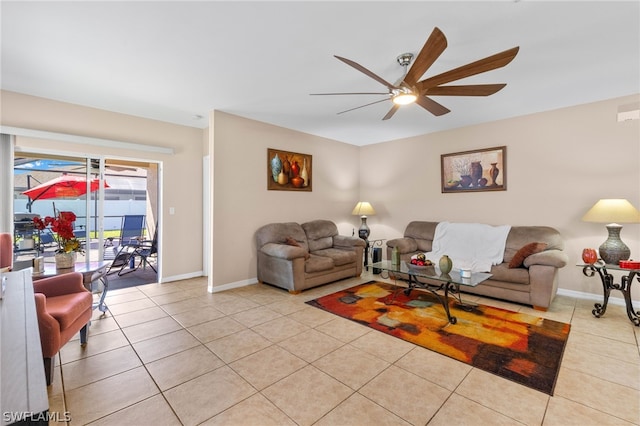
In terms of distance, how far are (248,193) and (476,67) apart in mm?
3408

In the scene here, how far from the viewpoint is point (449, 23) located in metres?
2.16

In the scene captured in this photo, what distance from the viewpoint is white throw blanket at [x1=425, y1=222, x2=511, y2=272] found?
3971mm

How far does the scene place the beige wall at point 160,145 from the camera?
3447 millimetres

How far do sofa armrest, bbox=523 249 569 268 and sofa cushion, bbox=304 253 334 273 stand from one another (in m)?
2.54

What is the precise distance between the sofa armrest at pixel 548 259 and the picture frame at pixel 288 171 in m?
3.53

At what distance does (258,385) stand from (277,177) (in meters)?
3.38

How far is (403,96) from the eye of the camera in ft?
8.37

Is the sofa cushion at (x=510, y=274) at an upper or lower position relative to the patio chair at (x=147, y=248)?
lower

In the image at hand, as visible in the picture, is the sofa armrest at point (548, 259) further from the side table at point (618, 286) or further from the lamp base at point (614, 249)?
the lamp base at point (614, 249)

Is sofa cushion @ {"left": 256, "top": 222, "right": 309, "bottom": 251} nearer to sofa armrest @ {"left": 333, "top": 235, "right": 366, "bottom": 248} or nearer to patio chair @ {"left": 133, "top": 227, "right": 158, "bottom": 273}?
sofa armrest @ {"left": 333, "top": 235, "right": 366, "bottom": 248}

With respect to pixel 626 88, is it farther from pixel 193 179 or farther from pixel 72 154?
pixel 72 154

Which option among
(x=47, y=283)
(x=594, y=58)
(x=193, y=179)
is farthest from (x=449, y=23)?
(x=193, y=179)

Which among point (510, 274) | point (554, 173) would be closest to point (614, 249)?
point (510, 274)

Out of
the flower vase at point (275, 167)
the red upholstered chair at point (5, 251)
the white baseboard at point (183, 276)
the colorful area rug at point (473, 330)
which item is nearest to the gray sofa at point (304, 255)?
the colorful area rug at point (473, 330)
